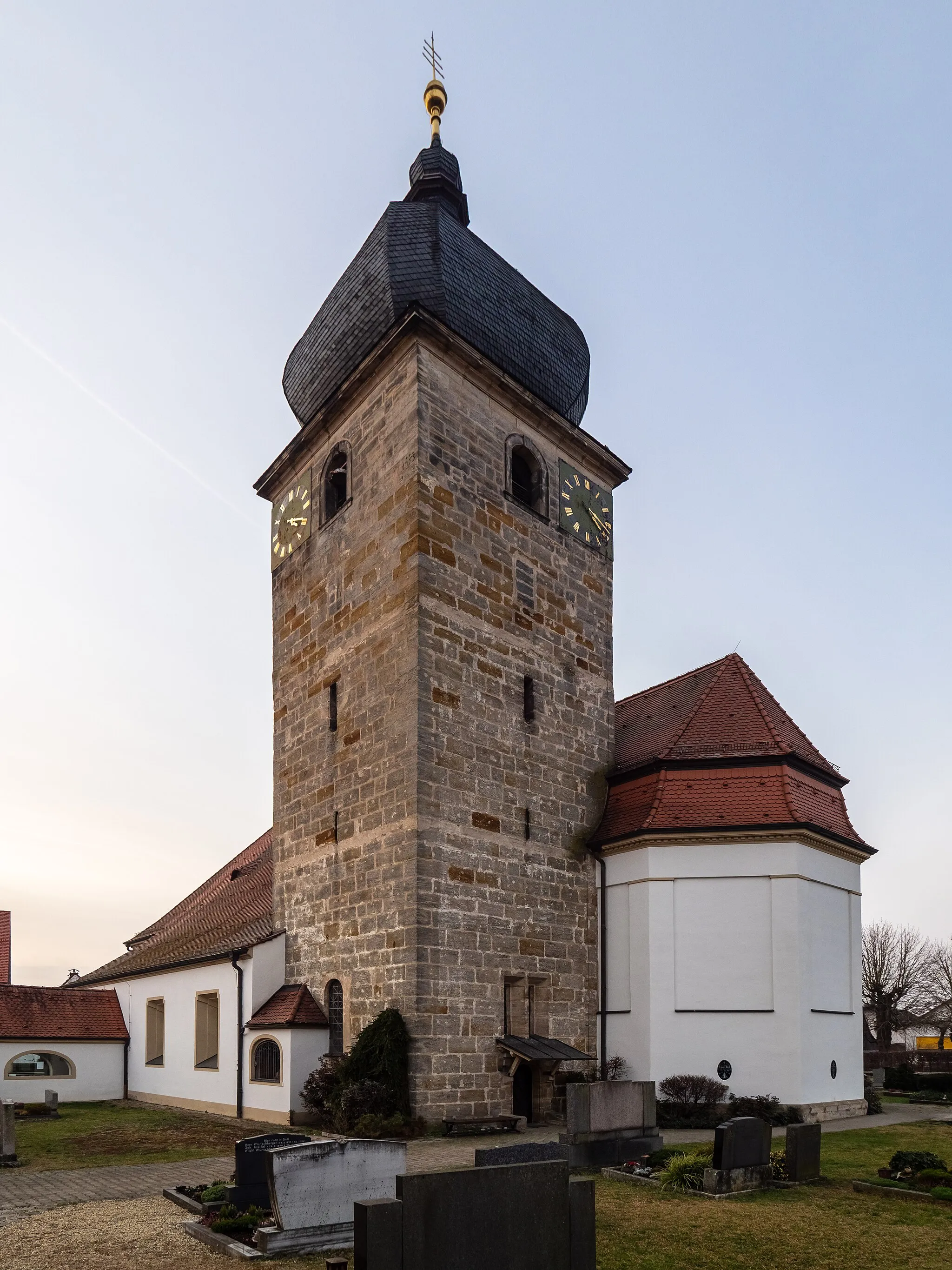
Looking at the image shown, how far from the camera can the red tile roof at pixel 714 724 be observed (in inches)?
854

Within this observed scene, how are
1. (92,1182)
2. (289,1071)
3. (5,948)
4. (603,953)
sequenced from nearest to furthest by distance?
(92,1182), (289,1071), (603,953), (5,948)

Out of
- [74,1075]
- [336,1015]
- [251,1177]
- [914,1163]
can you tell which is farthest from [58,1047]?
[914,1163]

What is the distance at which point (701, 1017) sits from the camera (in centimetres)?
1945

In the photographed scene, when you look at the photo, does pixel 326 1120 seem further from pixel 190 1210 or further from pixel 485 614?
pixel 485 614

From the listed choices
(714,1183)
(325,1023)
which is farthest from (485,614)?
(714,1183)

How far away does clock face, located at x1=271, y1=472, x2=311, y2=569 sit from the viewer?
77.5 ft

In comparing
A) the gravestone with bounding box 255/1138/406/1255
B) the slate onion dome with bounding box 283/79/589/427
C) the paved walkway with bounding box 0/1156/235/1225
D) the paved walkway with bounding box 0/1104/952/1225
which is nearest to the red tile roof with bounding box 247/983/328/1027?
the paved walkway with bounding box 0/1104/952/1225

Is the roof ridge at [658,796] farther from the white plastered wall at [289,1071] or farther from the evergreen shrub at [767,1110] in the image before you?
the white plastered wall at [289,1071]

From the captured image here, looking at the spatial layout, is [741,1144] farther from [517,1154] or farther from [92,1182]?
[92,1182]

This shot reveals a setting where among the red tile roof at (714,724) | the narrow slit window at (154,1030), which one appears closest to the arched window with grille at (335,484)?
the red tile roof at (714,724)

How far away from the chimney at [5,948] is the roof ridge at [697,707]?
3005 centimetres

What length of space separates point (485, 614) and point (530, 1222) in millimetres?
14280

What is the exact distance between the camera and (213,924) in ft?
89.6

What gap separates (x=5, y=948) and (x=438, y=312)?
105ft
